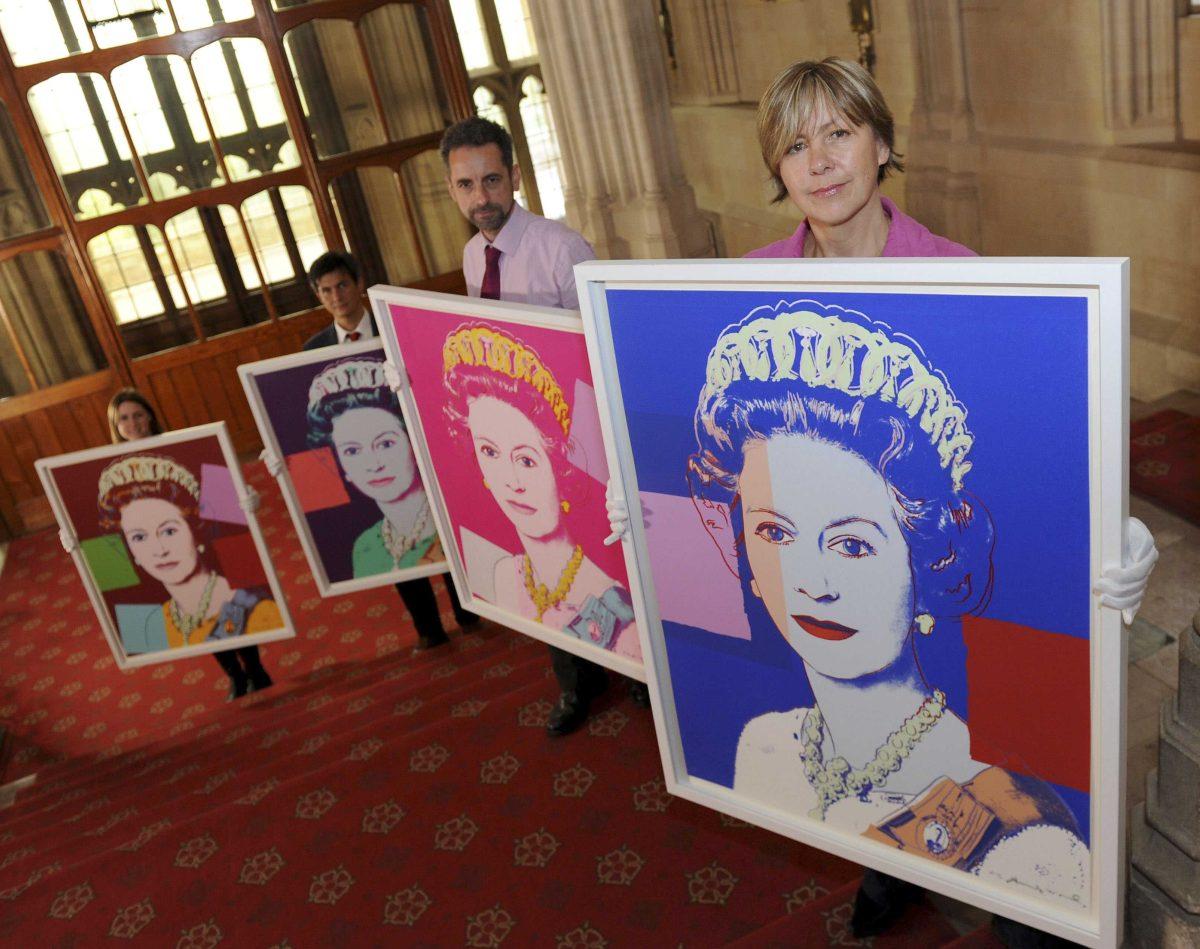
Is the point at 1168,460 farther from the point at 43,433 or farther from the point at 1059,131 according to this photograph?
the point at 43,433

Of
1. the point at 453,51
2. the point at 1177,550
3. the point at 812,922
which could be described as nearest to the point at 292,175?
the point at 453,51

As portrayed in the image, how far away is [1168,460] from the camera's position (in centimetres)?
375

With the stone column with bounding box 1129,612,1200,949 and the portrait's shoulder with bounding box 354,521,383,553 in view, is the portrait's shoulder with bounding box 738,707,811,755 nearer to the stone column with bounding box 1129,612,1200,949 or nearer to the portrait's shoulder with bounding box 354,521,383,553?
the stone column with bounding box 1129,612,1200,949

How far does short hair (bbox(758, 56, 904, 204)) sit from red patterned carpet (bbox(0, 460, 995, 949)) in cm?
151

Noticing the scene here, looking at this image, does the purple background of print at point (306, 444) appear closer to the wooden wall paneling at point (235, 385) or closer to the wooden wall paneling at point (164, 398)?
the wooden wall paneling at point (235, 385)

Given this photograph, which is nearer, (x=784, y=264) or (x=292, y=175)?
(x=784, y=264)

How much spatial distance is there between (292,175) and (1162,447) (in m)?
5.88

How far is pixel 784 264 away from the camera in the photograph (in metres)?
1.47

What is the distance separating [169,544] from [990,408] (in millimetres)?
3079

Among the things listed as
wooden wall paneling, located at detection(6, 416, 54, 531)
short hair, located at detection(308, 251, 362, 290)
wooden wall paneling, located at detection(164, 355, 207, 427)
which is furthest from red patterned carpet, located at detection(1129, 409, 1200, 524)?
wooden wall paneling, located at detection(6, 416, 54, 531)

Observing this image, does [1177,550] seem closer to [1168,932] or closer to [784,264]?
[1168,932]

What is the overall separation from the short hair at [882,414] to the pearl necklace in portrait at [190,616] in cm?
271

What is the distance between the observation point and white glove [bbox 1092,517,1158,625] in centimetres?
135

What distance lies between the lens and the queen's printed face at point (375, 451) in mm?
3314
